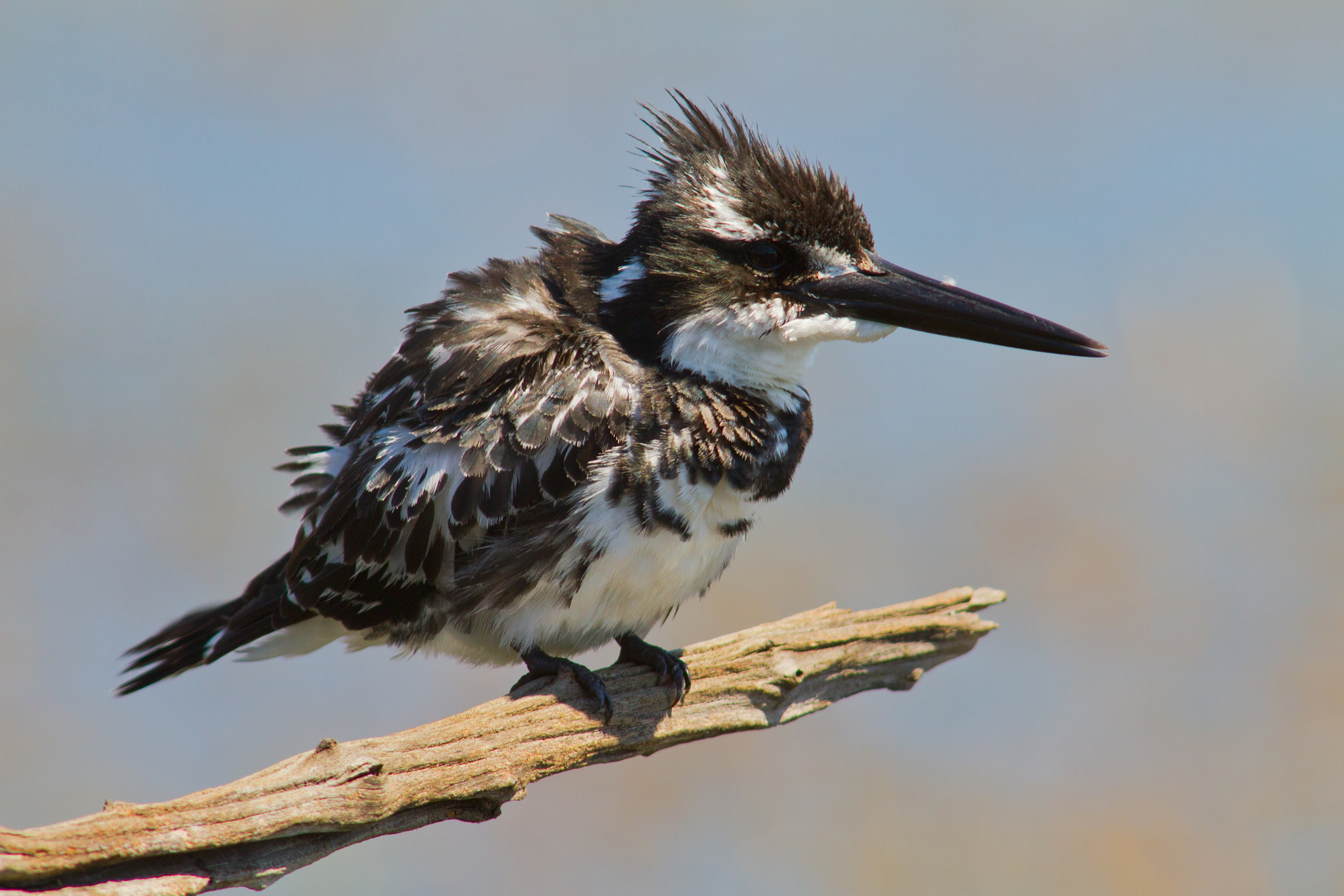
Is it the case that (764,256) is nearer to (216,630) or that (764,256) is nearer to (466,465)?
(466,465)

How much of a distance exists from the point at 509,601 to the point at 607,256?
2.90 ft

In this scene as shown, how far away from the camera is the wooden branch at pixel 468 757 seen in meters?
1.80

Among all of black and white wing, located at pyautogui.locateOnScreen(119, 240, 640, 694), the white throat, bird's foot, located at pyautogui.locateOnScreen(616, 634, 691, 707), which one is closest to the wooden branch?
bird's foot, located at pyautogui.locateOnScreen(616, 634, 691, 707)

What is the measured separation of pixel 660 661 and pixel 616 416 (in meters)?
0.63

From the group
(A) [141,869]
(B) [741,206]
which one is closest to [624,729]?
(A) [141,869]

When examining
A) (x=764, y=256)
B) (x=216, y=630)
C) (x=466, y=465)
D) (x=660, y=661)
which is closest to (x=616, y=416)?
(x=466, y=465)

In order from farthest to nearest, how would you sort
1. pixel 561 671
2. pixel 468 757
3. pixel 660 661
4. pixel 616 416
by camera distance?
pixel 660 661 → pixel 561 671 → pixel 616 416 → pixel 468 757

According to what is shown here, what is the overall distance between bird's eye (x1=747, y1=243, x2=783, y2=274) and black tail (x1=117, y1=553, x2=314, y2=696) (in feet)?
4.65

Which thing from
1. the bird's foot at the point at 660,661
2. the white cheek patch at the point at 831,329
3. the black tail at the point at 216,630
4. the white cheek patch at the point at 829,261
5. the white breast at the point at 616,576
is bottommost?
the bird's foot at the point at 660,661

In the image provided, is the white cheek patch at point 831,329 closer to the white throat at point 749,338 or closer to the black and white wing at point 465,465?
the white throat at point 749,338

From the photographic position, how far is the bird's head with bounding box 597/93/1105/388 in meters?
2.51

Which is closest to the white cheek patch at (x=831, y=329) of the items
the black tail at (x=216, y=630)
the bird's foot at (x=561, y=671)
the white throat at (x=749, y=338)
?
the white throat at (x=749, y=338)

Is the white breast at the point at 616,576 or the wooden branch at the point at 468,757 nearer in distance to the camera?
the wooden branch at the point at 468,757

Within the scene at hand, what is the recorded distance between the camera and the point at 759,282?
8.30 ft
